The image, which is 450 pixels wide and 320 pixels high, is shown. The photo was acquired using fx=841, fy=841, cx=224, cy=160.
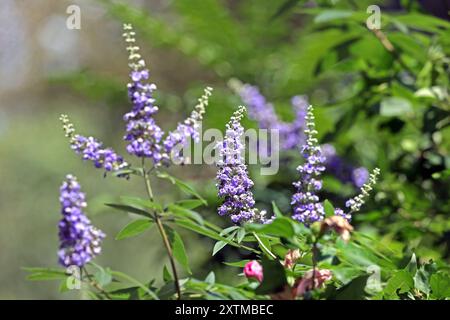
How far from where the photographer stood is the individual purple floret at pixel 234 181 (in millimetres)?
691

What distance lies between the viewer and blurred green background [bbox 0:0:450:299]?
1.42 m

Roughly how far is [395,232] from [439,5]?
41.1 inches

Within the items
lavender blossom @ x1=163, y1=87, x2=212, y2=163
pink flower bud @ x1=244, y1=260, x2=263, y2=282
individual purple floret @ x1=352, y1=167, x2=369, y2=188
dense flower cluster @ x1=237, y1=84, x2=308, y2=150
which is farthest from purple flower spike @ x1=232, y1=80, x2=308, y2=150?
pink flower bud @ x1=244, y1=260, x2=263, y2=282

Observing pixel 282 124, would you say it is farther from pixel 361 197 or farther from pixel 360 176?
pixel 361 197

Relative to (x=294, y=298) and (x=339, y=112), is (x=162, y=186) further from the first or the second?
(x=294, y=298)

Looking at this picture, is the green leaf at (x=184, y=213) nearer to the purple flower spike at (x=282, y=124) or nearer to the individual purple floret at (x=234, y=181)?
the individual purple floret at (x=234, y=181)

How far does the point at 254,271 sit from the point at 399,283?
5.3 inches

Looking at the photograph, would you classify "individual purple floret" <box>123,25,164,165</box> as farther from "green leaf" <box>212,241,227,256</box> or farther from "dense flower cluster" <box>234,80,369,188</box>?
"dense flower cluster" <box>234,80,369,188</box>

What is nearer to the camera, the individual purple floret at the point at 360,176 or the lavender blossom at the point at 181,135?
the lavender blossom at the point at 181,135

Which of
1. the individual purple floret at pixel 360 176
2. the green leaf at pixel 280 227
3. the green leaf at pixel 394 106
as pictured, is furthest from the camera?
the individual purple floret at pixel 360 176

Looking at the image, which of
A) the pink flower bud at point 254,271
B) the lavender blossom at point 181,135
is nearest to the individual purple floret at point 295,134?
the lavender blossom at point 181,135

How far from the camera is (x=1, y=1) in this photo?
168 inches

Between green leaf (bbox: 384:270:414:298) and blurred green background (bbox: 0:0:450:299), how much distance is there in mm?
382

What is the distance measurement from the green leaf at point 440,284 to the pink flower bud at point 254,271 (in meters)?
0.16
